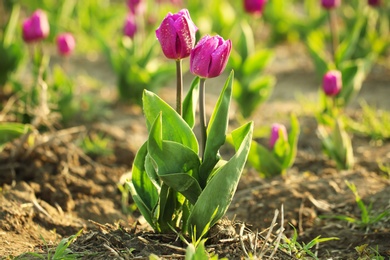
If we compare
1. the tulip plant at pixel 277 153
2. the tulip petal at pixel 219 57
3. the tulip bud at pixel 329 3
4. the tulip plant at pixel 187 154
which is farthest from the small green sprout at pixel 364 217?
the tulip bud at pixel 329 3

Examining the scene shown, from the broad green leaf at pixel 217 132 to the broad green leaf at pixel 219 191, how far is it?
0.08 metres

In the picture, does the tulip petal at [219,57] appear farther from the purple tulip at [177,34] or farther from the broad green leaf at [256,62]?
the broad green leaf at [256,62]

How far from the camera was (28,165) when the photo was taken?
3551 mm

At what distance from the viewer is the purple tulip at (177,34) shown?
7.23 ft

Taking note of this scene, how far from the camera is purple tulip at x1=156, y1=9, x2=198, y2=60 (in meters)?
2.21

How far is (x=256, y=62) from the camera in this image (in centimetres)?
459

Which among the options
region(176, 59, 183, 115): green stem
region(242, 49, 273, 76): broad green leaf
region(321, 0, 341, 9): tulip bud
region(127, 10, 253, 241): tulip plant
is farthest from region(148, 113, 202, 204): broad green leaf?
region(321, 0, 341, 9): tulip bud

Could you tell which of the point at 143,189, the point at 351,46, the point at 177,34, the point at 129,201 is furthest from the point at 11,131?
the point at 351,46

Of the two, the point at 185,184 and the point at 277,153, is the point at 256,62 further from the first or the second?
the point at 185,184

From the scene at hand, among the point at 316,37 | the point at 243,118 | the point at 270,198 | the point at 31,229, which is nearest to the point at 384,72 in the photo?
the point at 316,37

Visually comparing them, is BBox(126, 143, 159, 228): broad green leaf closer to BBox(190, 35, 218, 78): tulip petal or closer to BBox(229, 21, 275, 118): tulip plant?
BBox(190, 35, 218, 78): tulip petal

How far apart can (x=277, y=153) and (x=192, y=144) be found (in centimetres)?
121

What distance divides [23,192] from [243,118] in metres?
1.92

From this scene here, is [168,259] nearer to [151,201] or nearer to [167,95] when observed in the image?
[151,201]
